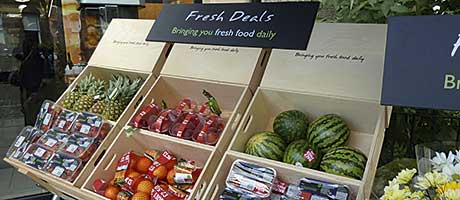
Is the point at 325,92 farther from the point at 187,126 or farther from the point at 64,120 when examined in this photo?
the point at 64,120

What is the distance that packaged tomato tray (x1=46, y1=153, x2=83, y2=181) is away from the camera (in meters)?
1.82

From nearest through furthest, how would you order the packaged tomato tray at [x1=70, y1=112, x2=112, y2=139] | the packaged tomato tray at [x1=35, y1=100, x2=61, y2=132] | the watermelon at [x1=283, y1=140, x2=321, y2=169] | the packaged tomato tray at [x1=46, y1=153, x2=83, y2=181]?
the watermelon at [x1=283, y1=140, x2=321, y2=169] → the packaged tomato tray at [x1=46, y1=153, x2=83, y2=181] → the packaged tomato tray at [x1=70, y1=112, x2=112, y2=139] → the packaged tomato tray at [x1=35, y1=100, x2=61, y2=132]

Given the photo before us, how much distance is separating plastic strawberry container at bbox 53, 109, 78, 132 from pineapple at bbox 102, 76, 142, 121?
0.16 m

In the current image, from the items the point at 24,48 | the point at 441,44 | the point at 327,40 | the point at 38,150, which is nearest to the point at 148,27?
the point at 38,150

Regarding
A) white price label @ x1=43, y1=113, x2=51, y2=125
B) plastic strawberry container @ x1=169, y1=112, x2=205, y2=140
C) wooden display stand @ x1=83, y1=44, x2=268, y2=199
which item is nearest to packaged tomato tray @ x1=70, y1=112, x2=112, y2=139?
wooden display stand @ x1=83, y1=44, x2=268, y2=199

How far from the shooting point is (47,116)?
224 cm

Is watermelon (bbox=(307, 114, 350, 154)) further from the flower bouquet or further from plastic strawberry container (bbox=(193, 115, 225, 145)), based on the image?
Result: the flower bouquet

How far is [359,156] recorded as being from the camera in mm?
1355

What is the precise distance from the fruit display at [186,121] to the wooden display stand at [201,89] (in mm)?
40

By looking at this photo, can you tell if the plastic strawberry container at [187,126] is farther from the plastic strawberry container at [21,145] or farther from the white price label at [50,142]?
the plastic strawberry container at [21,145]

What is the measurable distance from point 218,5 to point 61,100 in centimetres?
113

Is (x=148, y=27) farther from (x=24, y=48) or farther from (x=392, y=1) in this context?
(x=24, y=48)

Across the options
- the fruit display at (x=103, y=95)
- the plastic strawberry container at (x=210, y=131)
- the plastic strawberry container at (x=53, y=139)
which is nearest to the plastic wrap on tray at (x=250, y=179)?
the plastic strawberry container at (x=210, y=131)

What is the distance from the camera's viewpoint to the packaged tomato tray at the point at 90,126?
194cm
